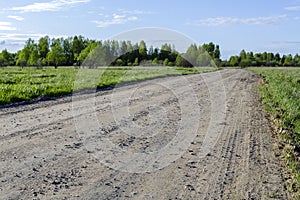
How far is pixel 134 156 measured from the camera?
19.5 ft

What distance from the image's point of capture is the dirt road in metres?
4.50

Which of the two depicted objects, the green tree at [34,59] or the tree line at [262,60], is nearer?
the green tree at [34,59]

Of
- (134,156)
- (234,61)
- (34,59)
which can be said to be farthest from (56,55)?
(134,156)

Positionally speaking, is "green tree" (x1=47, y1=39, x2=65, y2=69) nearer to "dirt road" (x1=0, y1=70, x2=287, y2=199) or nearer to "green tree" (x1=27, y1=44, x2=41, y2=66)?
"green tree" (x1=27, y1=44, x2=41, y2=66)

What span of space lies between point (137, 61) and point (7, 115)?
522 inches

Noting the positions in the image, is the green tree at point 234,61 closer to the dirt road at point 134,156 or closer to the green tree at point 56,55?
the green tree at point 56,55

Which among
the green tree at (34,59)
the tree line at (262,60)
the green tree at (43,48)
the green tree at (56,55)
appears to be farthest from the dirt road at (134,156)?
the tree line at (262,60)

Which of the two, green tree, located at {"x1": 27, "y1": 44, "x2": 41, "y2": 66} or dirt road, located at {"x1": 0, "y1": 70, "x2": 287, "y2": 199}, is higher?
green tree, located at {"x1": 27, "y1": 44, "x2": 41, "y2": 66}

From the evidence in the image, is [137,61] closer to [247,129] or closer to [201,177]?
[247,129]

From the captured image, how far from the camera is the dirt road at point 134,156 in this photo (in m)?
4.50

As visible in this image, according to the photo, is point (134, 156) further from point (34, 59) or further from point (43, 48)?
point (43, 48)

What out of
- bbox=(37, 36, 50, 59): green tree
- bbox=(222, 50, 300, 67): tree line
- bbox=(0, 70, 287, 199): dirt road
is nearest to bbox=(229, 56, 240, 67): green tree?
bbox=(222, 50, 300, 67): tree line

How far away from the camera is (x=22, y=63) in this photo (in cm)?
8806

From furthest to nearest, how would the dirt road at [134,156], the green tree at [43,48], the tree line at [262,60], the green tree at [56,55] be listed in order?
the tree line at [262,60] < the green tree at [43,48] < the green tree at [56,55] < the dirt road at [134,156]
